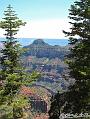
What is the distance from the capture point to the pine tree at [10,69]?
104 feet

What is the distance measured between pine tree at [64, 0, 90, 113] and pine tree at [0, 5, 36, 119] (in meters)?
5.45

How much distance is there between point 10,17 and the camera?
3197 centimetres

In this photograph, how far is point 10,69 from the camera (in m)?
32.6

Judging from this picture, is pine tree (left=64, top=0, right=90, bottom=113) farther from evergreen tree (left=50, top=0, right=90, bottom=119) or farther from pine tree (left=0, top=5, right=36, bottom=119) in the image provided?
pine tree (left=0, top=5, right=36, bottom=119)

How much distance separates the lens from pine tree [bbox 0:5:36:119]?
31.8 meters

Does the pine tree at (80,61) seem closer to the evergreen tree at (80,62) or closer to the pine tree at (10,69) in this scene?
the evergreen tree at (80,62)

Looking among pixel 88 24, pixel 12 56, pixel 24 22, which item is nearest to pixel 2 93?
pixel 12 56

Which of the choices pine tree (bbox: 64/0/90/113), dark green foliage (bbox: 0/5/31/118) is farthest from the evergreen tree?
dark green foliage (bbox: 0/5/31/118)

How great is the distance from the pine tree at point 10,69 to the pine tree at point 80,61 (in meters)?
5.45

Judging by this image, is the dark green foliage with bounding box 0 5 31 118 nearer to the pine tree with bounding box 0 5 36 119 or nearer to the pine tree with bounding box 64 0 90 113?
the pine tree with bounding box 0 5 36 119

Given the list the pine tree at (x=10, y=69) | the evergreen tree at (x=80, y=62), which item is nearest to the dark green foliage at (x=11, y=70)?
the pine tree at (x=10, y=69)

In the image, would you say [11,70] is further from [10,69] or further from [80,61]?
[80,61]

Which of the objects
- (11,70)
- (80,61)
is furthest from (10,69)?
(80,61)

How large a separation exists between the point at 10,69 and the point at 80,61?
25.4 feet
